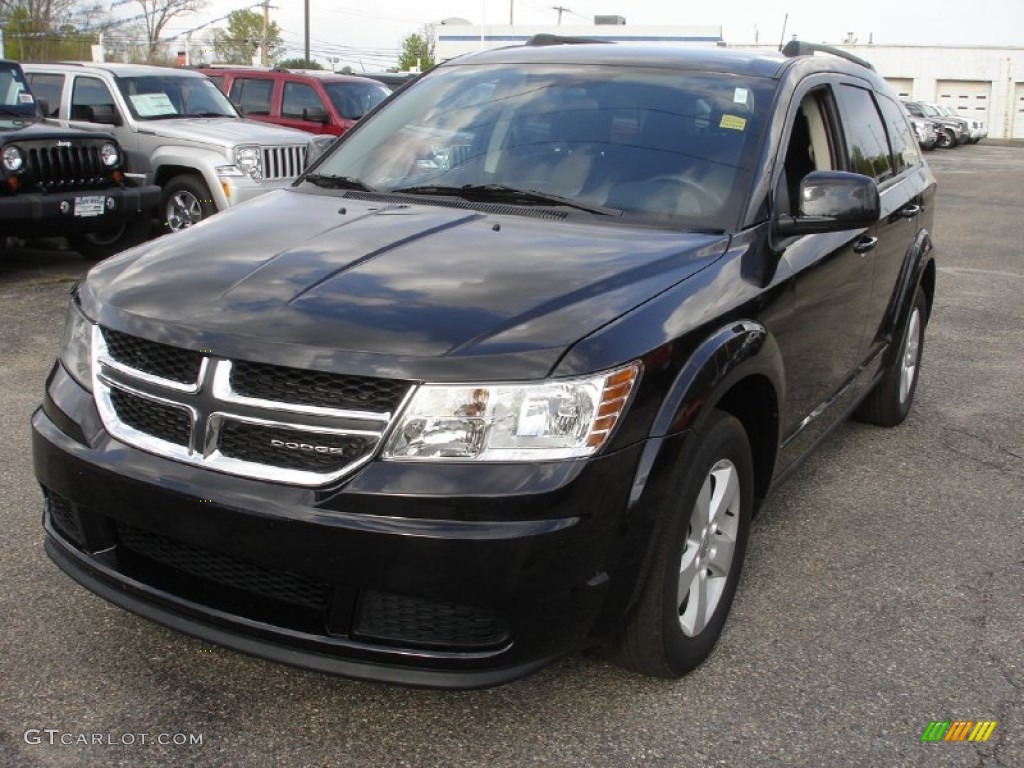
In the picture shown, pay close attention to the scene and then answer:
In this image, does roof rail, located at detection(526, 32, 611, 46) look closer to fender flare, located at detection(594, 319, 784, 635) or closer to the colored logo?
fender flare, located at detection(594, 319, 784, 635)

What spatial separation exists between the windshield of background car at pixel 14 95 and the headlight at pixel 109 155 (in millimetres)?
871

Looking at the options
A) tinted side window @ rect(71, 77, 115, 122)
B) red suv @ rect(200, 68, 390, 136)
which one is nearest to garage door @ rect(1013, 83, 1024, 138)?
red suv @ rect(200, 68, 390, 136)

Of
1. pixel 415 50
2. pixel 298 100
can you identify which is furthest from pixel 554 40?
pixel 415 50

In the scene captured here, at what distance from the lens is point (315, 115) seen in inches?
560

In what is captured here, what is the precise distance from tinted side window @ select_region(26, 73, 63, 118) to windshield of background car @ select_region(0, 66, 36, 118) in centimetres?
156

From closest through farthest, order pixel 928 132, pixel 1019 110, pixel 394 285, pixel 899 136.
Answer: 1. pixel 394 285
2. pixel 899 136
3. pixel 928 132
4. pixel 1019 110

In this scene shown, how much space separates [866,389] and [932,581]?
1216 mm

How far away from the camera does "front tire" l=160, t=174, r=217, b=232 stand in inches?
421

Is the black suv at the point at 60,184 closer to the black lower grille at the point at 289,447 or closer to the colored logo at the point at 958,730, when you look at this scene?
the black lower grille at the point at 289,447

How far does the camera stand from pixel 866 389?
4902 mm

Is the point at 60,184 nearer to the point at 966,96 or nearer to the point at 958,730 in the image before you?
the point at 958,730

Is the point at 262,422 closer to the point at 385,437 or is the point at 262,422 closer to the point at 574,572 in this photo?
the point at 385,437

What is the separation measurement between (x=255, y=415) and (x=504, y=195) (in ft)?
4.75

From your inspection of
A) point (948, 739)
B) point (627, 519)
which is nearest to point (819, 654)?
point (948, 739)
